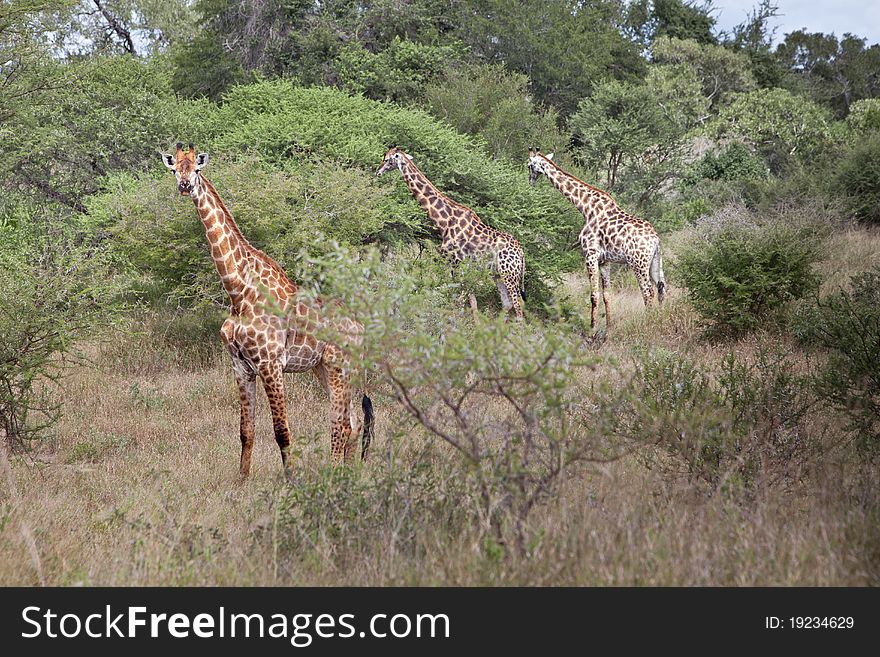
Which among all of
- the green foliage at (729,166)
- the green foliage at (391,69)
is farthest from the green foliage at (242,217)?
the green foliage at (729,166)

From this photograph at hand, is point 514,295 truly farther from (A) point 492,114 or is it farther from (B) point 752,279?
(A) point 492,114

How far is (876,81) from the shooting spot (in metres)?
44.5

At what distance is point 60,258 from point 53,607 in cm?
530

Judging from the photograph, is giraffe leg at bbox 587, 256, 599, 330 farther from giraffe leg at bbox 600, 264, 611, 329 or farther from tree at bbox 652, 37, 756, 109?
tree at bbox 652, 37, 756, 109

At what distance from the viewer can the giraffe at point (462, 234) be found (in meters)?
13.7

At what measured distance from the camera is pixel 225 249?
8039 mm

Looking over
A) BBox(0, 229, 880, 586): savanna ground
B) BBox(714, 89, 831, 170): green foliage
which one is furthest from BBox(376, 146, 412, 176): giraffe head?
BBox(714, 89, 831, 170): green foliage

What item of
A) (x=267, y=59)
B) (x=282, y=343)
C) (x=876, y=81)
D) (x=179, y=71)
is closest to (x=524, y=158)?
(x=267, y=59)

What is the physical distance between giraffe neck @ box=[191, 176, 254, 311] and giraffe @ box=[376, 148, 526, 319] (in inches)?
229

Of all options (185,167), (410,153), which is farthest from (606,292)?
(185,167)

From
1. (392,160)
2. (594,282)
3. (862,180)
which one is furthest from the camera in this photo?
(862,180)

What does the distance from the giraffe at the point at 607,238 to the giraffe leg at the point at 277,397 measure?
270 inches

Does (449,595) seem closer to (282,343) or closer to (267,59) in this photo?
(282,343)

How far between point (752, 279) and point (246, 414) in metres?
8.10
